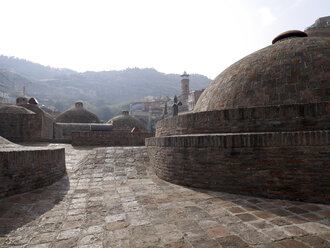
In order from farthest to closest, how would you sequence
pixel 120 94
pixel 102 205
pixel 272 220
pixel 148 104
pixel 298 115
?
pixel 120 94 < pixel 148 104 < pixel 298 115 < pixel 102 205 < pixel 272 220

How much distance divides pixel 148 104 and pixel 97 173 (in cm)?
5120

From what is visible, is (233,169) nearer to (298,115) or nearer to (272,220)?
(272,220)

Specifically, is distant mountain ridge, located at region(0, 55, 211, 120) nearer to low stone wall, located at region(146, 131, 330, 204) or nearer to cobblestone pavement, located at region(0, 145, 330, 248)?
cobblestone pavement, located at region(0, 145, 330, 248)

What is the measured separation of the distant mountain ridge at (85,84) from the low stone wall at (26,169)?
90.9m

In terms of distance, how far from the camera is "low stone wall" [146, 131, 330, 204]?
3586 millimetres

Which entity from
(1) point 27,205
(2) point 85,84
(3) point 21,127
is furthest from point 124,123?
(2) point 85,84

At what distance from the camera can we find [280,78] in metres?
5.64

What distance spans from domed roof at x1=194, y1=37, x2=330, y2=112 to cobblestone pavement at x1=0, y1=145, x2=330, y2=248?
2818mm

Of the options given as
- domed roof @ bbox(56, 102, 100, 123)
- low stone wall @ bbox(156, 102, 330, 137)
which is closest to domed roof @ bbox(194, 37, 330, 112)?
low stone wall @ bbox(156, 102, 330, 137)

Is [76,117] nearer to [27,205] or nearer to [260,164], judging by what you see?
[27,205]

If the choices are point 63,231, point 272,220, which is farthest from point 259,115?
point 63,231

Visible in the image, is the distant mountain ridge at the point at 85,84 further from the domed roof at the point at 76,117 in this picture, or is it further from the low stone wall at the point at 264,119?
the low stone wall at the point at 264,119

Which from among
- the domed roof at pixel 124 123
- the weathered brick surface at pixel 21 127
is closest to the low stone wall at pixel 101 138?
the weathered brick surface at pixel 21 127

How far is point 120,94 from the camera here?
420 feet
